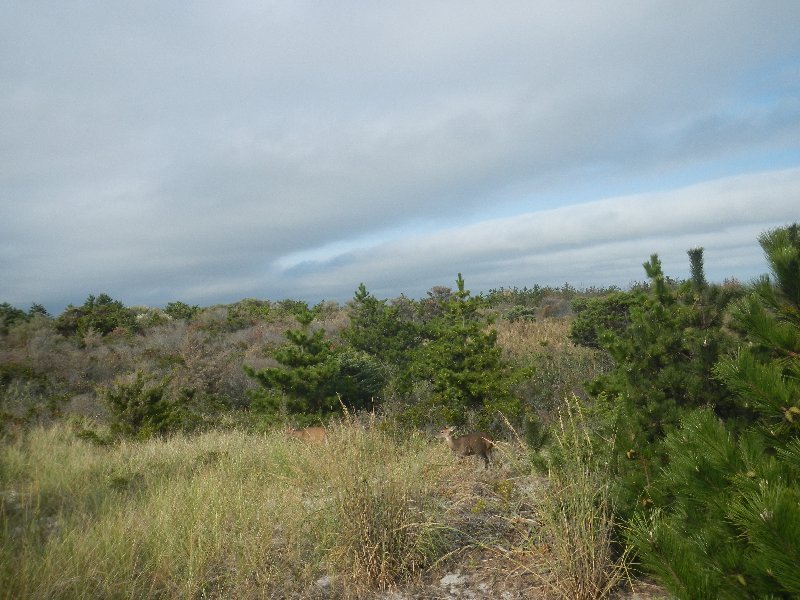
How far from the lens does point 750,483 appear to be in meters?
2.21

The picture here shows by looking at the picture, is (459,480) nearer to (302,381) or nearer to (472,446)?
(472,446)

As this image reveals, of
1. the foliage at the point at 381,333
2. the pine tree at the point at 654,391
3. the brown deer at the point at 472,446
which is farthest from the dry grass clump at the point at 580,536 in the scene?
the foliage at the point at 381,333

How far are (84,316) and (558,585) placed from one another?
26010mm

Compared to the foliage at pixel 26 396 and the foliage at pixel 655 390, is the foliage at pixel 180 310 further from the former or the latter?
the foliage at pixel 655 390

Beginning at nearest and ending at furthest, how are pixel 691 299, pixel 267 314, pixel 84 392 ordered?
1. pixel 691 299
2. pixel 84 392
3. pixel 267 314

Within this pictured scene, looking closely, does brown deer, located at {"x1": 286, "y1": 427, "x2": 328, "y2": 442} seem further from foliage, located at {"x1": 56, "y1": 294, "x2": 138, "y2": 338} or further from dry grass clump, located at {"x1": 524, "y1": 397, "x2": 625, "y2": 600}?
foliage, located at {"x1": 56, "y1": 294, "x2": 138, "y2": 338}

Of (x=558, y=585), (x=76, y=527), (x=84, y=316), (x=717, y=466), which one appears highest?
(x=84, y=316)

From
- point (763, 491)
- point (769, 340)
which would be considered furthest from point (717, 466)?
point (769, 340)

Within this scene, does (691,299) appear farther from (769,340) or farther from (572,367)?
(572,367)

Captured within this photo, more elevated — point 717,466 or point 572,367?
point 717,466

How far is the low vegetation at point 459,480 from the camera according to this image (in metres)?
2.47

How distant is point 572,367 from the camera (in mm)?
13625

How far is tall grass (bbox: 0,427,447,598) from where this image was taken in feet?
13.6

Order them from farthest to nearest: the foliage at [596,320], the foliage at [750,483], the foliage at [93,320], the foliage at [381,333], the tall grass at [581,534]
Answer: the foliage at [93,320] < the foliage at [596,320] < the foliage at [381,333] < the tall grass at [581,534] < the foliage at [750,483]
